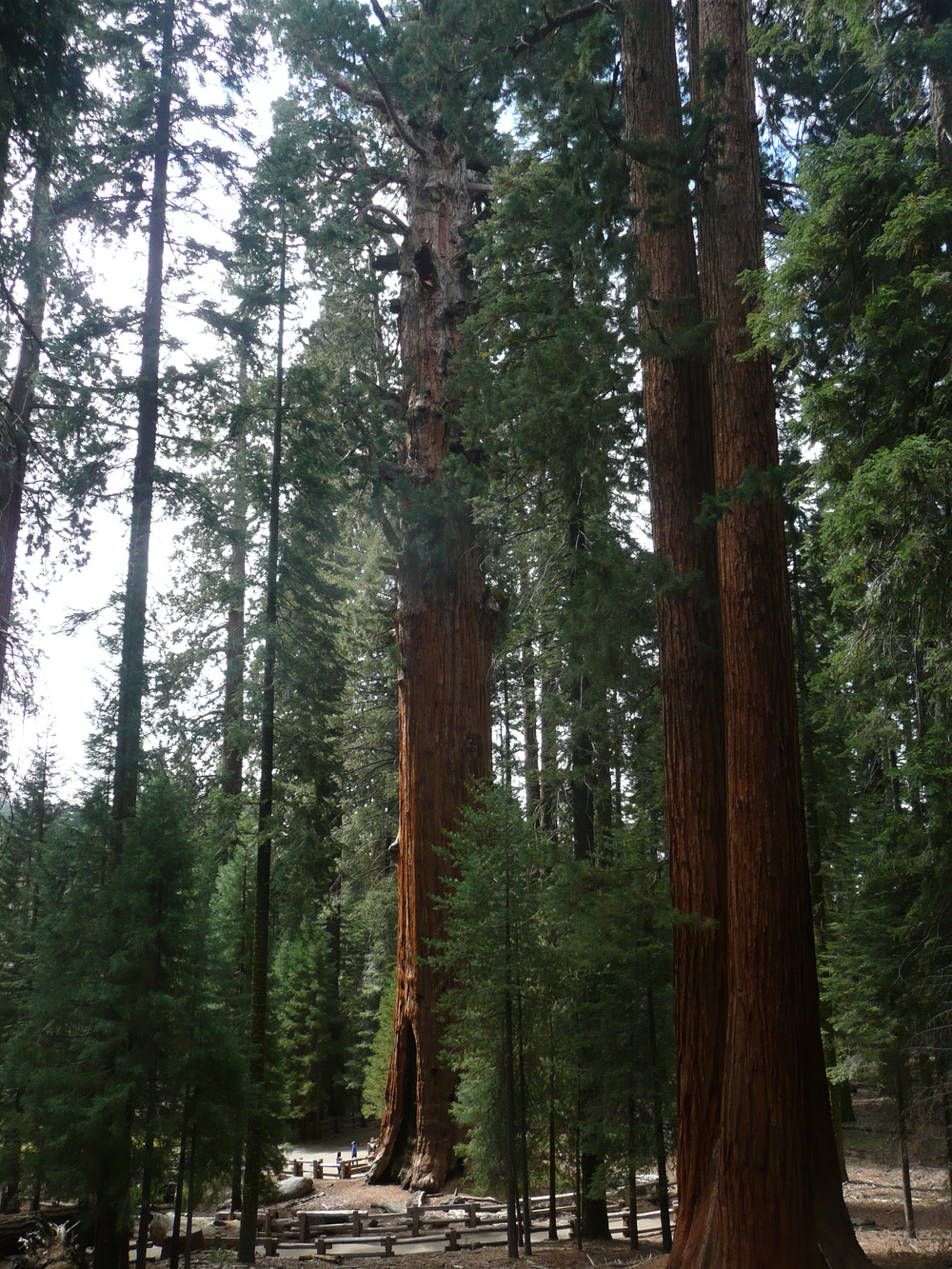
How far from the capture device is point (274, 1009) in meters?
17.8

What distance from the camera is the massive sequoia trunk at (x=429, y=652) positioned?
13109 millimetres

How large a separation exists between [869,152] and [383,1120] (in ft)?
43.1

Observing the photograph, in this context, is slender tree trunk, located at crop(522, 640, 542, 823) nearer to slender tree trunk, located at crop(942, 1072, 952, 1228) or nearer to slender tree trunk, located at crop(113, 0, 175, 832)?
slender tree trunk, located at crop(113, 0, 175, 832)

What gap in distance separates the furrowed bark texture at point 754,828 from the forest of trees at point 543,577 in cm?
3

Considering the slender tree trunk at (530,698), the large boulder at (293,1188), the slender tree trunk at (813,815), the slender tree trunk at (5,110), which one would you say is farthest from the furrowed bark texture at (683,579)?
the large boulder at (293,1188)

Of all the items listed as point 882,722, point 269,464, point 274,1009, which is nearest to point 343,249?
point 269,464

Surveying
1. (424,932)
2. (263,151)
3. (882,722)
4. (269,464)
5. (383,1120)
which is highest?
(263,151)

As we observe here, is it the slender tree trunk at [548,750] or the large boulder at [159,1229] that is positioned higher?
the slender tree trunk at [548,750]

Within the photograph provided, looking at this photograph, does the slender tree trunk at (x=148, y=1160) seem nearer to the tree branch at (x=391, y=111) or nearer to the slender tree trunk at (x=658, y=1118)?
the slender tree trunk at (x=658, y=1118)

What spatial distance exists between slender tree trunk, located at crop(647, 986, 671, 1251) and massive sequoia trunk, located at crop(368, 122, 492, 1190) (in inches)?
114

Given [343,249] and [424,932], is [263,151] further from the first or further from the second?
[424,932]

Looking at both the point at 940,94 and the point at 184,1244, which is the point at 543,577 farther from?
the point at 184,1244

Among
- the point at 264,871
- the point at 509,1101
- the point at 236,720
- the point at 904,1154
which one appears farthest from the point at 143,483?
the point at 904,1154

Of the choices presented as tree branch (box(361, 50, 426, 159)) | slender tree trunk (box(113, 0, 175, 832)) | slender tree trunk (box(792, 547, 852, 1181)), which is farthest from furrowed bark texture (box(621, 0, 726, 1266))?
slender tree trunk (box(792, 547, 852, 1181))
